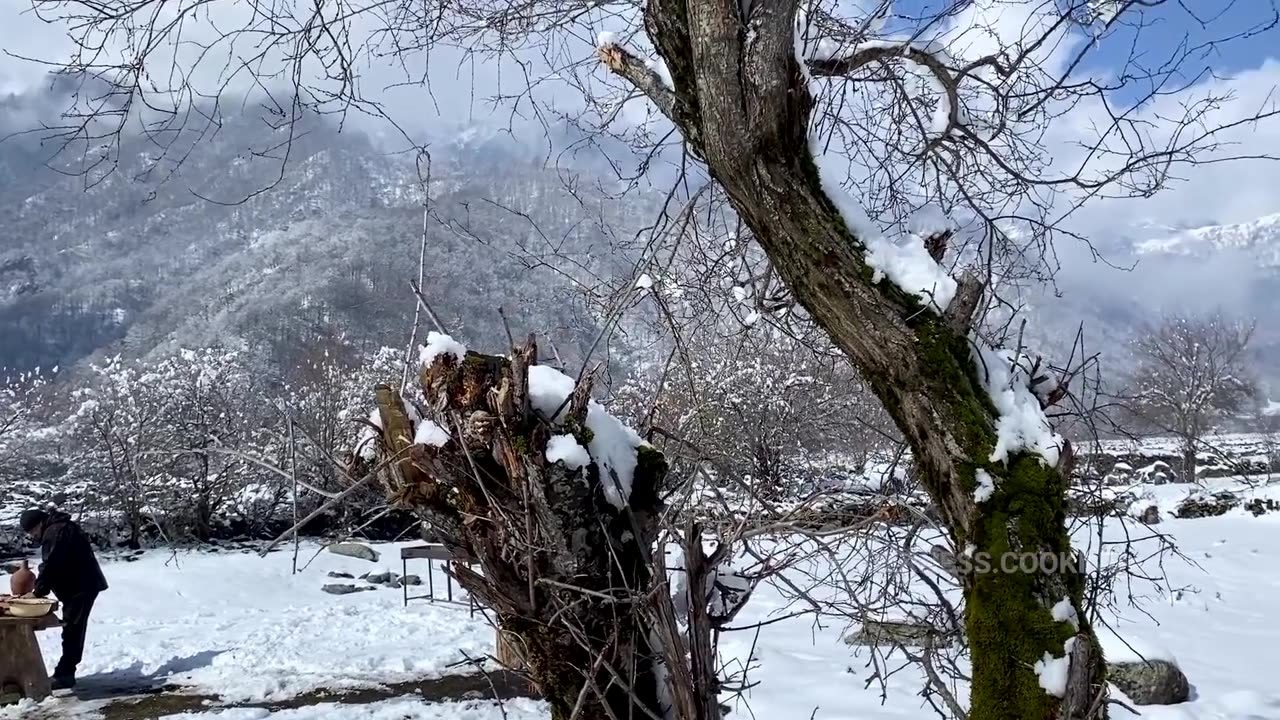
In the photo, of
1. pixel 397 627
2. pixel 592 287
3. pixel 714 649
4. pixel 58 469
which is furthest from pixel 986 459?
pixel 58 469

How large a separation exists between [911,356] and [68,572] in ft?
27.7

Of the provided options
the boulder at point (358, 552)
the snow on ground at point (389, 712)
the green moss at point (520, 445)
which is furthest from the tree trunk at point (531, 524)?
the boulder at point (358, 552)

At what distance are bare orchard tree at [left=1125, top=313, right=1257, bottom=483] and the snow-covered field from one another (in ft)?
64.0

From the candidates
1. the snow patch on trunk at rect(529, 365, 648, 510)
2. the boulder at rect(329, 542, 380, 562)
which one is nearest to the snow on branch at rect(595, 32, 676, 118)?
the snow patch on trunk at rect(529, 365, 648, 510)

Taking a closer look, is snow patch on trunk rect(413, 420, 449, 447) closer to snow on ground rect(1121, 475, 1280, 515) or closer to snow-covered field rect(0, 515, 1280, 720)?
snow-covered field rect(0, 515, 1280, 720)

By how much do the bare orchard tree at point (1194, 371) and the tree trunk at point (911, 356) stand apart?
30.4 meters

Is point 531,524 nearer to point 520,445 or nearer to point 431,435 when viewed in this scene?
point 520,445

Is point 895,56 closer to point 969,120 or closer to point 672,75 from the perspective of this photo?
point 969,120

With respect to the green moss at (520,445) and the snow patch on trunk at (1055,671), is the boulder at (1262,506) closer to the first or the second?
the snow patch on trunk at (1055,671)

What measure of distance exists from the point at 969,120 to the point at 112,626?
10393 millimetres

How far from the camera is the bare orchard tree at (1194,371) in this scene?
3039cm

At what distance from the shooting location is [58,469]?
17.4 m

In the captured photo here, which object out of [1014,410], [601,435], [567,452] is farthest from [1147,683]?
[567,452]

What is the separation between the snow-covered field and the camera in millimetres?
6523
